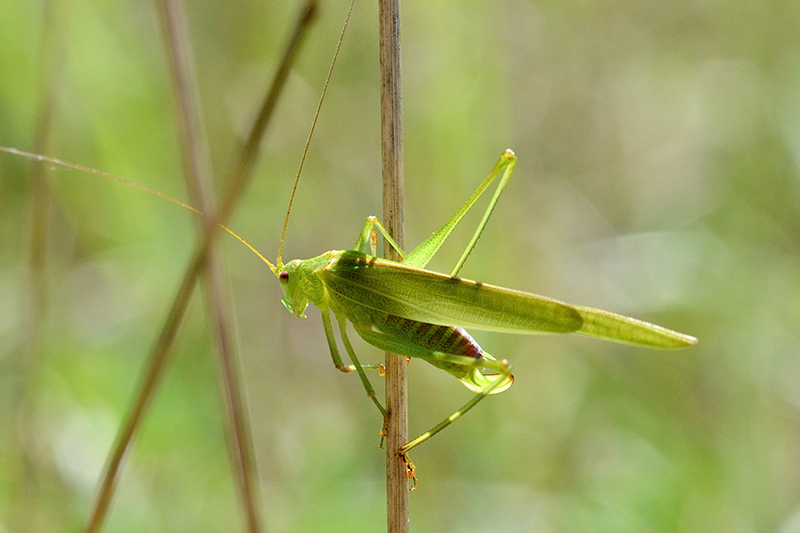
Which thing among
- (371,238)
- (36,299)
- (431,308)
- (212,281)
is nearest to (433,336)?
(431,308)

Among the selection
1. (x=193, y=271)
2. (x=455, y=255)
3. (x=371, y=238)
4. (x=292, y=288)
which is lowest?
(x=193, y=271)

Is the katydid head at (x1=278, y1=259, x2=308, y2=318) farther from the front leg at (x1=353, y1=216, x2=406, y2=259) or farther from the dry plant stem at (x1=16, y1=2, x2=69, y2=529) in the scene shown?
the dry plant stem at (x1=16, y1=2, x2=69, y2=529)

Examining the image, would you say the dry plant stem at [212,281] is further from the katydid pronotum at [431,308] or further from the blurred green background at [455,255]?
the blurred green background at [455,255]

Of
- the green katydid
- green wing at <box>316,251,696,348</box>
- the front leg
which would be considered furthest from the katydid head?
the front leg

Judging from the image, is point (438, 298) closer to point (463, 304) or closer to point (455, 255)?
point (463, 304)

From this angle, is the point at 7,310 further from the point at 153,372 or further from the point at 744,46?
the point at 744,46

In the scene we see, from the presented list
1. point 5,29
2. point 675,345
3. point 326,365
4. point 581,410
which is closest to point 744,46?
point 581,410
